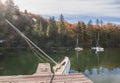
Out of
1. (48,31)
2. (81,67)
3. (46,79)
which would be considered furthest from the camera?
(48,31)

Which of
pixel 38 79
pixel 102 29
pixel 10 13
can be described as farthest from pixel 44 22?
pixel 38 79

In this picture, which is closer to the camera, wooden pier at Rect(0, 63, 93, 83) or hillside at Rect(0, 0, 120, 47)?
wooden pier at Rect(0, 63, 93, 83)

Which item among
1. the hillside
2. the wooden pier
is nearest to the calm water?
the wooden pier

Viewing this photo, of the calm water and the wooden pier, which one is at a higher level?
the wooden pier

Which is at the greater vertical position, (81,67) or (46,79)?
(46,79)

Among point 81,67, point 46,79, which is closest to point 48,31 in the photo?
point 81,67

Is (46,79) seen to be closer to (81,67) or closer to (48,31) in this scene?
(81,67)

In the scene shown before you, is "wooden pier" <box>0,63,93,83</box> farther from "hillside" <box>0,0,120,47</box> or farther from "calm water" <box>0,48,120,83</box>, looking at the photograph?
"hillside" <box>0,0,120,47</box>

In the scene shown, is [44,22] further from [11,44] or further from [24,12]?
[11,44]

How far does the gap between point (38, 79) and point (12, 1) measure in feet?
175

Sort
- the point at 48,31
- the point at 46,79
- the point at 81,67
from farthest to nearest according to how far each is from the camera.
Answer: the point at 48,31, the point at 81,67, the point at 46,79

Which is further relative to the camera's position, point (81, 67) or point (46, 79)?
point (81, 67)

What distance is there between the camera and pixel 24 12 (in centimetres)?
6662

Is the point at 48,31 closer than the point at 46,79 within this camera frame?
No
